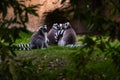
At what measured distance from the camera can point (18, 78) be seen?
11.8 feet

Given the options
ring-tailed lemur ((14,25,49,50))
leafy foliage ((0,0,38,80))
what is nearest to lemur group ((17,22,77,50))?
ring-tailed lemur ((14,25,49,50))

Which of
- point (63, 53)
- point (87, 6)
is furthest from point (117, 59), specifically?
point (63, 53)

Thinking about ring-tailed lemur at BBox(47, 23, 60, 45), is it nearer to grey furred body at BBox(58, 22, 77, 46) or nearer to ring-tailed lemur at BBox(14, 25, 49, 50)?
grey furred body at BBox(58, 22, 77, 46)

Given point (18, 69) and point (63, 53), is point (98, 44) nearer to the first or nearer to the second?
point (18, 69)

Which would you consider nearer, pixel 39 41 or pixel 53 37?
pixel 39 41

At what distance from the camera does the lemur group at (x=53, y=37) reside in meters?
11.9

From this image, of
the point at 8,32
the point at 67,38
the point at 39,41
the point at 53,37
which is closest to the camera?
the point at 8,32

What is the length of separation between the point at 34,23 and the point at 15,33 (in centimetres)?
1262

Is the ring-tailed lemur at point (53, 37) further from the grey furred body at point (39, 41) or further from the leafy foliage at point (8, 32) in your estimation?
the leafy foliage at point (8, 32)

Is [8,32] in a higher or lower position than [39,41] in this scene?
higher

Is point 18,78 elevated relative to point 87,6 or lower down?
lower down

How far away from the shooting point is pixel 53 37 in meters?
13.0

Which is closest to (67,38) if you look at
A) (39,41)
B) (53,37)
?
(53,37)

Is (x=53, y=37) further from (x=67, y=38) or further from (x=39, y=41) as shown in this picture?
(x=39, y=41)
